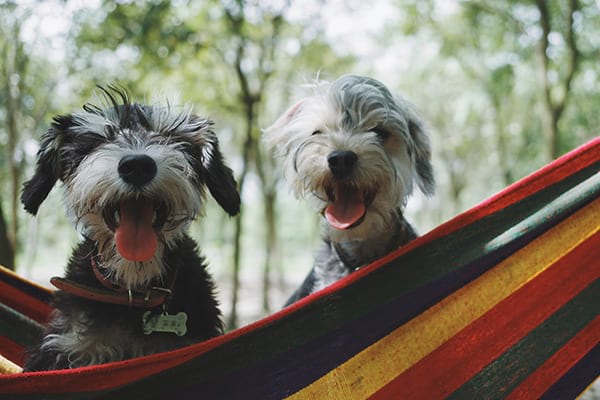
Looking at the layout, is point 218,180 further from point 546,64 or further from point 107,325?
point 546,64

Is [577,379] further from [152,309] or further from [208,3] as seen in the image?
[208,3]

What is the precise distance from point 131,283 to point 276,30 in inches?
428

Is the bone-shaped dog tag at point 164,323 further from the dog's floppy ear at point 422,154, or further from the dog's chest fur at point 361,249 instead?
the dog's floppy ear at point 422,154

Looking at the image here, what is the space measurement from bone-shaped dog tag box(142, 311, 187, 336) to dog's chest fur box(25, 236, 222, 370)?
0.13 ft

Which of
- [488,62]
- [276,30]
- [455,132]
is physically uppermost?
[455,132]

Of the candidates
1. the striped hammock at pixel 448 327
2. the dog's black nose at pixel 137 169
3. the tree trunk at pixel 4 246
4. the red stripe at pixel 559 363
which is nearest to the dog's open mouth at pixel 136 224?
the dog's black nose at pixel 137 169

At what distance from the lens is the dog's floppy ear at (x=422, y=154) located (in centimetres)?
369

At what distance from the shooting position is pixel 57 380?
202 cm

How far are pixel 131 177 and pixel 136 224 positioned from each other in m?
0.26

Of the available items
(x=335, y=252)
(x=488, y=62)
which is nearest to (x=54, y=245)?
(x=488, y=62)

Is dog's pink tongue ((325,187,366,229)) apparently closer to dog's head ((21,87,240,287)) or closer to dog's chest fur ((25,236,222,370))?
dog's head ((21,87,240,287))

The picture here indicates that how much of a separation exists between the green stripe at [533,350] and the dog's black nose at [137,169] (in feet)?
5.80

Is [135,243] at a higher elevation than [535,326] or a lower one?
higher

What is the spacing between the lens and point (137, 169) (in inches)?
96.9
